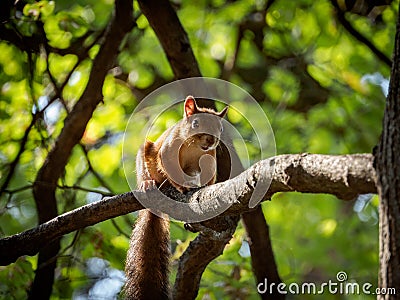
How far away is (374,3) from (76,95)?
2.18 m

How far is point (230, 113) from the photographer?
191 inches

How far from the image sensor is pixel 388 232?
142 cm

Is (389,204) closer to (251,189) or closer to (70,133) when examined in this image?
(251,189)

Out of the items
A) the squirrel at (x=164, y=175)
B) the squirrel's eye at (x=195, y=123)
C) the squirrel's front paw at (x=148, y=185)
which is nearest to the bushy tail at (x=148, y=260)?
the squirrel at (x=164, y=175)

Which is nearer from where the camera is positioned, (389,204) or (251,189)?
(389,204)

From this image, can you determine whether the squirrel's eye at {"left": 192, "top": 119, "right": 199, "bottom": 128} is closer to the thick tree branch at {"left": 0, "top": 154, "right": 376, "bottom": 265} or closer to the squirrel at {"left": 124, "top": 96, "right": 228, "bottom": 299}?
the squirrel at {"left": 124, "top": 96, "right": 228, "bottom": 299}

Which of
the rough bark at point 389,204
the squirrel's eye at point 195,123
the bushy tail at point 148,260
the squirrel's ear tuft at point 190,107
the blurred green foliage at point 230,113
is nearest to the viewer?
the rough bark at point 389,204

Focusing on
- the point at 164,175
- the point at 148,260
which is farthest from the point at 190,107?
the point at 148,260

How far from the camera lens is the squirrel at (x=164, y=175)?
2.66m

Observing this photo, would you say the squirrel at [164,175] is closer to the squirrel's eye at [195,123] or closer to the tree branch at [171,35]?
the squirrel's eye at [195,123]

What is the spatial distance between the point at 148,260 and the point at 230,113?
92.3 inches

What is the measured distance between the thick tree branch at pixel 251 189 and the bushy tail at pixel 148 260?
422 mm

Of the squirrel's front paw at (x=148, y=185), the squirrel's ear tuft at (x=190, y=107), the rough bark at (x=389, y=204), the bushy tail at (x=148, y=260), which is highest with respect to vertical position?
the rough bark at (x=389, y=204)

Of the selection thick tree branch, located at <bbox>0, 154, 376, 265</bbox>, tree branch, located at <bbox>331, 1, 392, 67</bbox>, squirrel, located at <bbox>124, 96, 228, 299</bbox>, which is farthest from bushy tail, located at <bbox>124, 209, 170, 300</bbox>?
tree branch, located at <bbox>331, 1, 392, 67</bbox>
